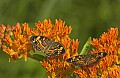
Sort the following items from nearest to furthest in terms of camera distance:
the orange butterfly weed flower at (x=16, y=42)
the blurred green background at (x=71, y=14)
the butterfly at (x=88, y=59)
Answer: the butterfly at (x=88, y=59) → the orange butterfly weed flower at (x=16, y=42) → the blurred green background at (x=71, y=14)

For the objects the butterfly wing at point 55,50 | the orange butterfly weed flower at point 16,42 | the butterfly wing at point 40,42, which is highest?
the orange butterfly weed flower at point 16,42

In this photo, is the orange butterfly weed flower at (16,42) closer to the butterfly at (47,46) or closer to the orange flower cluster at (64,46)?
the orange flower cluster at (64,46)

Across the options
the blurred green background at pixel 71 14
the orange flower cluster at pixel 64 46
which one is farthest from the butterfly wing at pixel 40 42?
the blurred green background at pixel 71 14

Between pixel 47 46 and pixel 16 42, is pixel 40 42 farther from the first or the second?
pixel 16 42

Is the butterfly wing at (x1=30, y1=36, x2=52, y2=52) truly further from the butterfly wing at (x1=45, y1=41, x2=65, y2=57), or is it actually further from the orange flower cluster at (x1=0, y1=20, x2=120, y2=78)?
the orange flower cluster at (x1=0, y1=20, x2=120, y2=78)

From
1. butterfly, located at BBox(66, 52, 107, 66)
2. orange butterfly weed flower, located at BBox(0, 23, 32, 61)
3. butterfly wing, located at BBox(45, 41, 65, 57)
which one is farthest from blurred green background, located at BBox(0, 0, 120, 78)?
butterfly, located at BBox(66, 52, 107, 66)

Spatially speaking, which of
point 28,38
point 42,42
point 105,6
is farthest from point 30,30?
point 105,6

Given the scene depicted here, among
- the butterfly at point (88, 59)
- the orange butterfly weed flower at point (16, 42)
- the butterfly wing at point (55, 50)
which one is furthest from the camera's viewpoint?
the orange butterfly weed flower at point (16, 42)
